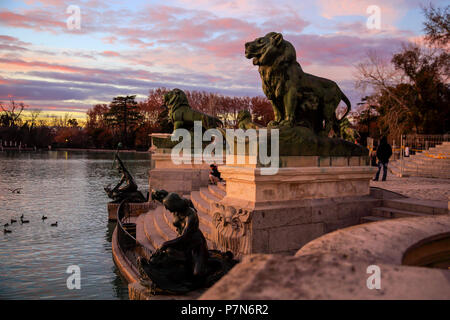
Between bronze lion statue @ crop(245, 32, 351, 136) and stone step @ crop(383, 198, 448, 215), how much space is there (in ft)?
5.18

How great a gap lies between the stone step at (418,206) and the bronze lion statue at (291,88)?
5.18ft

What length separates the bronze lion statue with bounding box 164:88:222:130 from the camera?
11.2 metres

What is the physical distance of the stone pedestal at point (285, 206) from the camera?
476 cm

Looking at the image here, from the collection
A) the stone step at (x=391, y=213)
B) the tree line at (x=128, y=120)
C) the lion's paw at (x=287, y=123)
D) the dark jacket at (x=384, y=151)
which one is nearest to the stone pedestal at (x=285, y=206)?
the stone step at (x=391, y=213)

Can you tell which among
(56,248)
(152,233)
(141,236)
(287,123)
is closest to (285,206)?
(287,123)

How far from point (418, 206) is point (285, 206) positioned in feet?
7.71

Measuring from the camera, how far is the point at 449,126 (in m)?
31.4

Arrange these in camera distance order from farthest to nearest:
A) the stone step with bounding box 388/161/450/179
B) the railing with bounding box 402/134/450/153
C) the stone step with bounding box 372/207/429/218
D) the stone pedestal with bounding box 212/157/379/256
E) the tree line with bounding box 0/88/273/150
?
the tree line with bounding box 0/88/273/150 < the railing with bounding box 402/134/450/153 < the stone step with bounding box 388/161/450/179 < the stone step with bounding box 372/207/429/218 < the stone pedestal with bounding box 212/157/379/256

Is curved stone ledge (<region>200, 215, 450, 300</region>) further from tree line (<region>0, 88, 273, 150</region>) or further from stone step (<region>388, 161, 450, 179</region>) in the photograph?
tree line (<region>0, 88, 273, 150</region>)

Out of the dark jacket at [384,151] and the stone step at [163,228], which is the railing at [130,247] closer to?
the stone step at [163,228]

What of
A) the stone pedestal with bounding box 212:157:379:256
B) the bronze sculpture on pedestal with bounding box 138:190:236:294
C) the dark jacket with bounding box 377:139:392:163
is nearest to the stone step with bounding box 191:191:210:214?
the stone pedestal with bounding box 212:157:379:256
